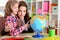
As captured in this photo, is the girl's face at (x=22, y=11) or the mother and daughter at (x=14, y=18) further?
the girl's face at (x=22, y=11)

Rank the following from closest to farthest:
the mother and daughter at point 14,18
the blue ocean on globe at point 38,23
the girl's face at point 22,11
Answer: the blue ocean on globe at point 38,23, the mother and daughter at point 14,18, the girl's face at point 22,11

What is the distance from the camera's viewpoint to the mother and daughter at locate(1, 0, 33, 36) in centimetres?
201

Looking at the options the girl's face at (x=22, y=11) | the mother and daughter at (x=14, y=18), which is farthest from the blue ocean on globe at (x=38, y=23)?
the girl's face at (x=22, y=11)

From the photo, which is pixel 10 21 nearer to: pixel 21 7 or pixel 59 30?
pixel 21 7

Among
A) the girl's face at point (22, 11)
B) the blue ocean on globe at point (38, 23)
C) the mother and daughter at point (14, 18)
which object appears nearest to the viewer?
the blue ocean on globe at point (38, 23)

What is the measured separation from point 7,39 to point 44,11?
2.83m

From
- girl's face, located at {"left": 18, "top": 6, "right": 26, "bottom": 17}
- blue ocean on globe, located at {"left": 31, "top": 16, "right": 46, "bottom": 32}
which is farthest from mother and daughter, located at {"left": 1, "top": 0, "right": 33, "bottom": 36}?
blue ocean on globe, located at {"left": 31, "top": 16, "right": 46, "bottom": 32}

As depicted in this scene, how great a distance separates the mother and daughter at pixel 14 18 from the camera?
2008 mm

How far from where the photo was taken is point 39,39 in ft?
5.75

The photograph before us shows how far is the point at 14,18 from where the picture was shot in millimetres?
2129

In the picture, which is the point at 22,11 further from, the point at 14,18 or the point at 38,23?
the point at 38,23

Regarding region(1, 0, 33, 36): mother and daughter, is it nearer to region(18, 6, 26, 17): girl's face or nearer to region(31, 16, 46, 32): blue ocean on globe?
region(18, 6, 26, 17): girl's face

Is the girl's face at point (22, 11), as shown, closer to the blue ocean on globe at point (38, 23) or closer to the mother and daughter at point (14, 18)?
the mother and daughter at point (14, 18)

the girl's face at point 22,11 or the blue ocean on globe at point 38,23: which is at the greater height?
the girl's face at point 22,11
